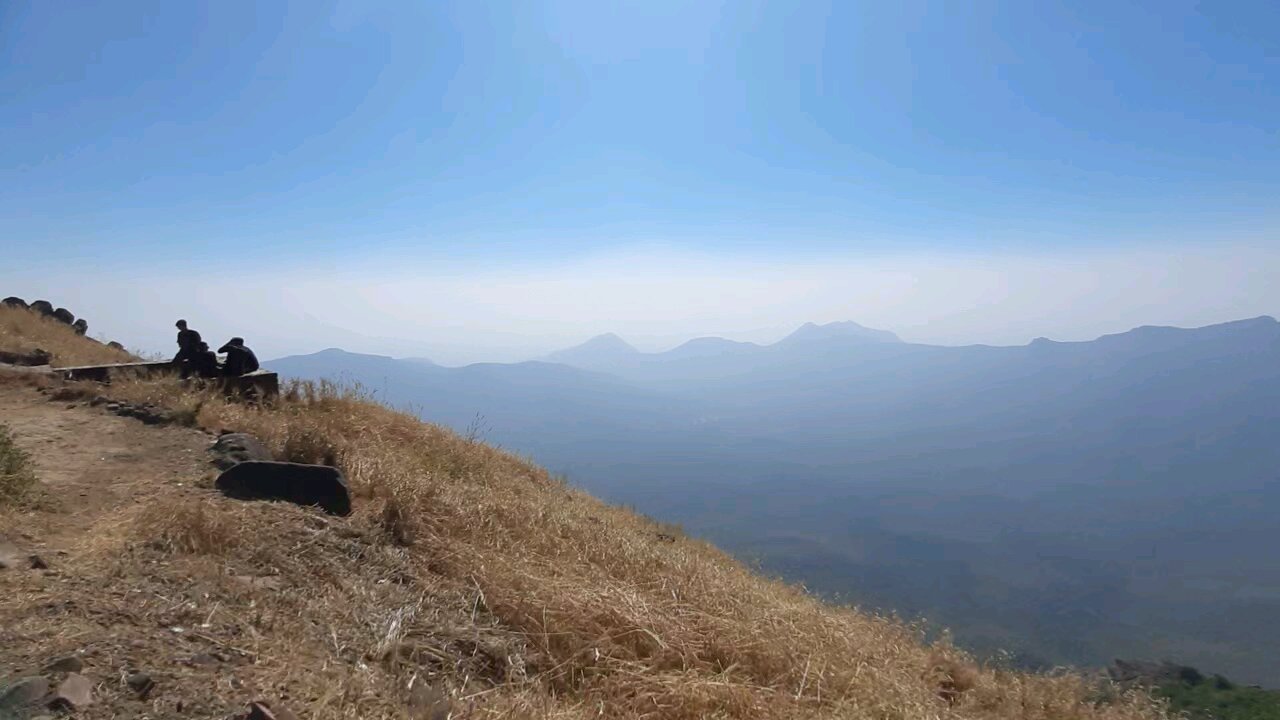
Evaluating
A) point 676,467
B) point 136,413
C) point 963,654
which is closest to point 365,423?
point 136,413

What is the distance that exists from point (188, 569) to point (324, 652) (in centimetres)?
124

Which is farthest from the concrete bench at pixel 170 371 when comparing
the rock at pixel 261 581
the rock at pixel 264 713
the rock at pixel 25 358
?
the rock at pixel 264 713

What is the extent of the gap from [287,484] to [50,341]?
1235 cm

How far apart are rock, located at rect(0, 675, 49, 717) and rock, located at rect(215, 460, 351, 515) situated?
3.08 m

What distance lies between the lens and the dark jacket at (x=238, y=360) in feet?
32.2

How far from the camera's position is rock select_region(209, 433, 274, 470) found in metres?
6.37

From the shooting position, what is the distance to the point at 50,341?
44.6 feet

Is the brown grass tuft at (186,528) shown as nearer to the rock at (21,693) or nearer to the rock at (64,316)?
the rock at (21,693)

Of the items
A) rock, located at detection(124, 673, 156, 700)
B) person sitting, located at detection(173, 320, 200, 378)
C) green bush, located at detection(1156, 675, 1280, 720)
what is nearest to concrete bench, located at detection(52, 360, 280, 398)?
person sitting, located at detection(173, 320, 200, 378)

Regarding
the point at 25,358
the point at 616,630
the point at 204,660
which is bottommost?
the point at 616,630

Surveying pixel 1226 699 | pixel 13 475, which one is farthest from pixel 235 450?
pixel 1226 699

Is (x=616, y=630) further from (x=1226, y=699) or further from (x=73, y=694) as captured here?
(x=1226, y=699)

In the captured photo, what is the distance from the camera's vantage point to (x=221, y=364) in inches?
412

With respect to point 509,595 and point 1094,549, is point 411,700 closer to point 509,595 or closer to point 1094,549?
point 509,595
